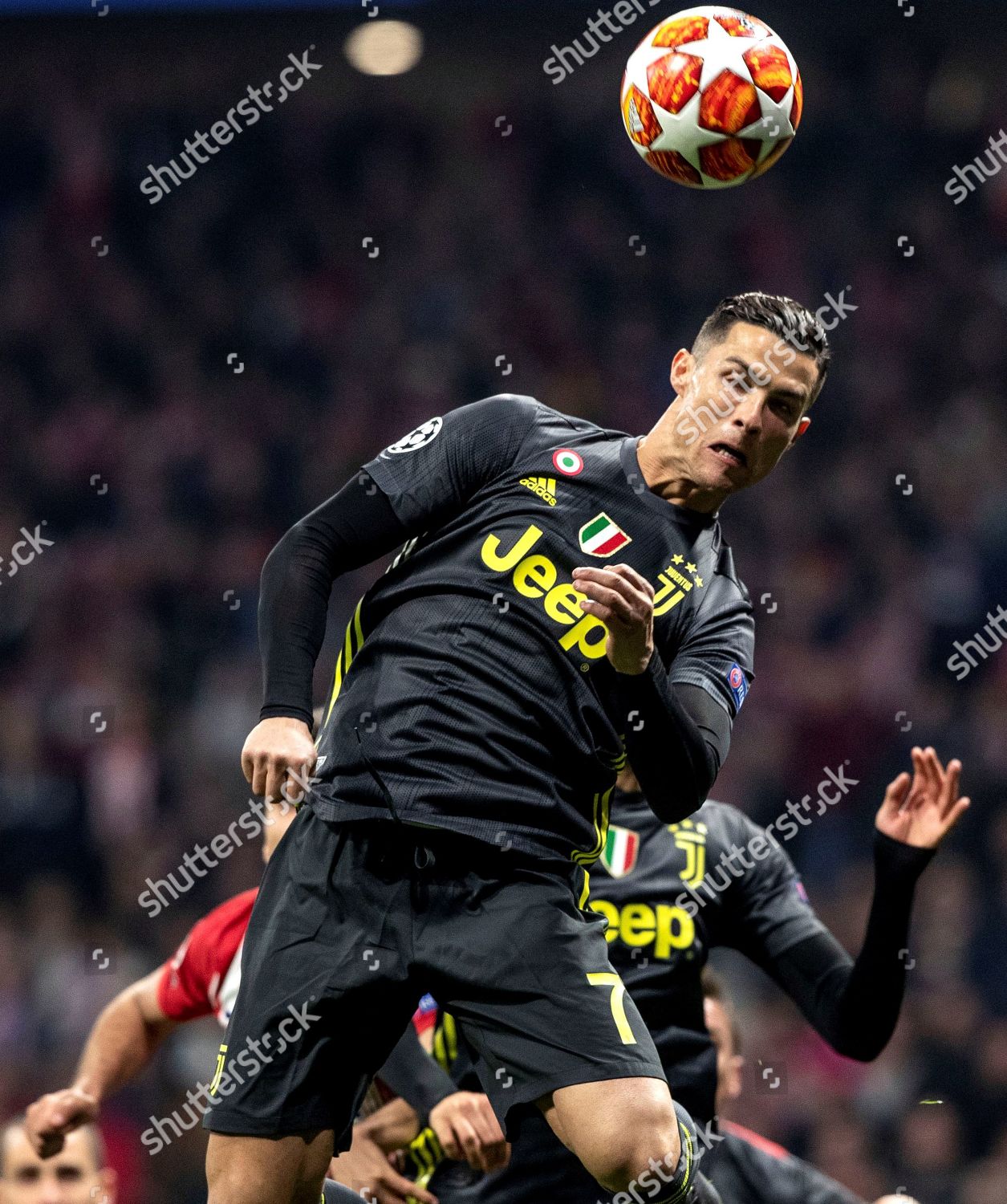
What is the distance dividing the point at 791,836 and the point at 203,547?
427cm

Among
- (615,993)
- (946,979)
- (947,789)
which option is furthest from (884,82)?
(615,993)

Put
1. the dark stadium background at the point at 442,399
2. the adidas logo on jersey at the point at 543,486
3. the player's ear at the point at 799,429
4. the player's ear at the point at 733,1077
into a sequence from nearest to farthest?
the adidas logo on jersey at the point at 543,486
the player's ear at the point at 799,429
the player's ear at the point at 733,1077
the dark stadium background at the point at 442,399

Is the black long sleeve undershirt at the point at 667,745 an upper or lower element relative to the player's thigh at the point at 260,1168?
upper

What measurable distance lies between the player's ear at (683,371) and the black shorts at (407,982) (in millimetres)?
1090

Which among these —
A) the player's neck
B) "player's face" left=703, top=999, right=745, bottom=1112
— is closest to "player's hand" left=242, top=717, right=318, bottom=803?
the player's neck

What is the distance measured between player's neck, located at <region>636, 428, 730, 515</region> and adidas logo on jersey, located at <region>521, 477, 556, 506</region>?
22 centimetres

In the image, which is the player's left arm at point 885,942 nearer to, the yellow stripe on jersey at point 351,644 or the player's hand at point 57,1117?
the yellow stripe on jersey at point 351,644

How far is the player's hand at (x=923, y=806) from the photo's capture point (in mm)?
3918

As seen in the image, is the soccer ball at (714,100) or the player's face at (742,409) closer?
the player's face at (742,409)

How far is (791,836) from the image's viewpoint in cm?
902

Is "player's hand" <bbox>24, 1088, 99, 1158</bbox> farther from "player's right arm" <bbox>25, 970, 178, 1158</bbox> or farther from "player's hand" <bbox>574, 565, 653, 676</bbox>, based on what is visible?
"player's hand" <bbox>574, 565, 653, 676</bbox>

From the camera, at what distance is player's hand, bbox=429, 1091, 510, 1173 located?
3.62m

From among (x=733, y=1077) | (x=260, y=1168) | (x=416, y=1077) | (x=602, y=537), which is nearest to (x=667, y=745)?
(x=602, y=537)

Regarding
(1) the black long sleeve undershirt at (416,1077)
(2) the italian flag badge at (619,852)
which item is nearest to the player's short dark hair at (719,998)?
(2) the italian flag badge at (619,852)
